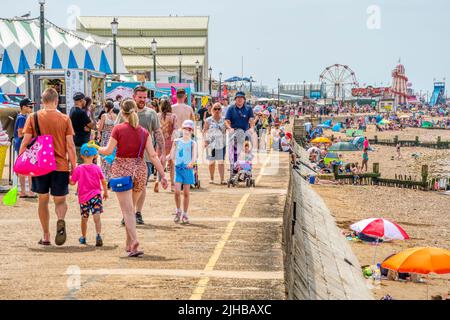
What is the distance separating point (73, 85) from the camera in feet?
64.6

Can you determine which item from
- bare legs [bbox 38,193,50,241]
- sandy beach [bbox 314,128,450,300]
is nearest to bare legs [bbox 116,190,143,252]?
bare legs [bbox 38,193,50,241]

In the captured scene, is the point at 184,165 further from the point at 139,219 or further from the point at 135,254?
the point at 135,254

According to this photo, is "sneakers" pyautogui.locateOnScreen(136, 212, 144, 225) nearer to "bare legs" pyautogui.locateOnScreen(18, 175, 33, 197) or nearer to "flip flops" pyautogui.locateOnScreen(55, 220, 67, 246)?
"flip flops" pyautogui.locateOnScreen(55, 220, 67, 246)

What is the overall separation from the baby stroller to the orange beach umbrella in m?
3.44

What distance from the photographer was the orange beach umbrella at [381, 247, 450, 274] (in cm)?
1513

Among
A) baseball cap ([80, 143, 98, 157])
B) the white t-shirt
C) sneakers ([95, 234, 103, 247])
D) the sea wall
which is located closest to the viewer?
baseball cap ([80, 143, 98, 157])

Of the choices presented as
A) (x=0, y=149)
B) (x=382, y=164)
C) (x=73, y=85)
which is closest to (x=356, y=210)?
(x=73, y=85)

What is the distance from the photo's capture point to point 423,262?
1531cm

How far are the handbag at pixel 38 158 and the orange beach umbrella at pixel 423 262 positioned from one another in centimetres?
876

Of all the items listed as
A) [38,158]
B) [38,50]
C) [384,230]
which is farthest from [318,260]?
[38,50]

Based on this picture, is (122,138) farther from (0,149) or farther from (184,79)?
(184,79)

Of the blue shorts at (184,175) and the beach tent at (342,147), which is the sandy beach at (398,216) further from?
the beach tent at (342,147)

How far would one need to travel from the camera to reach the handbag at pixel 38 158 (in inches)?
358

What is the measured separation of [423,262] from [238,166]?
4.20 meters
